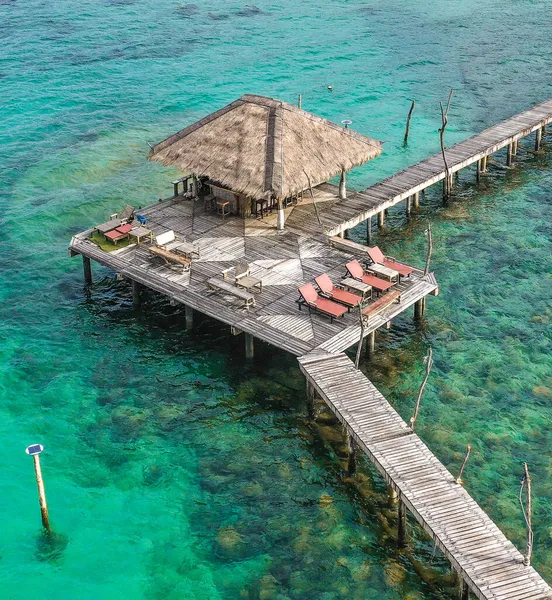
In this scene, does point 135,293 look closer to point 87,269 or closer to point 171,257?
point 171,257

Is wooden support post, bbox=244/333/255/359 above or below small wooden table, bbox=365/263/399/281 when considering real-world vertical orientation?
below

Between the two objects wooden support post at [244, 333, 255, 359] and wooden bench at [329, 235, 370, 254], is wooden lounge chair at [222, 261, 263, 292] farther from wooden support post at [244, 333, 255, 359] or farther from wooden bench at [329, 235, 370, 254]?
wooden bench at [329, 235, 370, 254]

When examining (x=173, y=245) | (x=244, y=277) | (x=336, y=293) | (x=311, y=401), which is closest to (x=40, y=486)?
(x=311, y=401)

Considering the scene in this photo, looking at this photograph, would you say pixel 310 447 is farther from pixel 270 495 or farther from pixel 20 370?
pixel 20 370

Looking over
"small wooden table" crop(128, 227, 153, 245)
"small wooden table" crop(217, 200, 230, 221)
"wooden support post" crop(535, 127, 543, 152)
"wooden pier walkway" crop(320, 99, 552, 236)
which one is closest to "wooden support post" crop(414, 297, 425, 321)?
"wooden pier walkway" crop(320, 99, 552, 236)

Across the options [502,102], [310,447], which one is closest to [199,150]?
[310,447]

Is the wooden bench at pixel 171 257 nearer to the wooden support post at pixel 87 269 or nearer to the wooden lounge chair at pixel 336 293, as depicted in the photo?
the wooden support post at pixel 87 269

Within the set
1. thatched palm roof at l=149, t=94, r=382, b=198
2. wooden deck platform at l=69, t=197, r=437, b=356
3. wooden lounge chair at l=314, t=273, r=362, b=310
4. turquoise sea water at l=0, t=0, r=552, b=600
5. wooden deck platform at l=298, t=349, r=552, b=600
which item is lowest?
turquoise sea water at l=0, t=0, r=552, b=600
